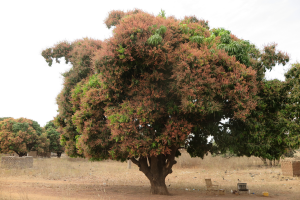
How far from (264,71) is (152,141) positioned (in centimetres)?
621

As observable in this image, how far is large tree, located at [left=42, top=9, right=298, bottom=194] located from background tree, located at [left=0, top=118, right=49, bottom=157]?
28.4 meters

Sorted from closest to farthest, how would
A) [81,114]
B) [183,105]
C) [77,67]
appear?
1. [183,105]
2. [81,114]
3. [77,67]

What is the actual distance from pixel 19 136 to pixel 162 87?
3219 centimetres

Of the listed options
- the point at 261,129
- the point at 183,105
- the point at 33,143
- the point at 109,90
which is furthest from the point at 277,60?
the point at 33,143

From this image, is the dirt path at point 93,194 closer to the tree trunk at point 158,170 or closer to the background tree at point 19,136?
the tree trunk at point 158,170

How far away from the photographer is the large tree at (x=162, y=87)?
370 inches

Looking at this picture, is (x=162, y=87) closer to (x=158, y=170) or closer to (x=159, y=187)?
(x=158, y=170)

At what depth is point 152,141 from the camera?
33.1 ft

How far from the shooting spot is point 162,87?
10508 millimetres

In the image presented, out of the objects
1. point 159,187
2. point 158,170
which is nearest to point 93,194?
point 159,187

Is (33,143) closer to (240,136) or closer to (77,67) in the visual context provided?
(77,67)

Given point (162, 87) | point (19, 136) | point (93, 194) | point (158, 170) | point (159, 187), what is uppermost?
point (162, 87)

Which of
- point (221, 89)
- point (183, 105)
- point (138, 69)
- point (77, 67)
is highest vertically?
point (77, 67)

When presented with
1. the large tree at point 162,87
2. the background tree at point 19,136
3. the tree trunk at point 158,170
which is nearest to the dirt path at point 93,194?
the tree trunk at point 158,170
